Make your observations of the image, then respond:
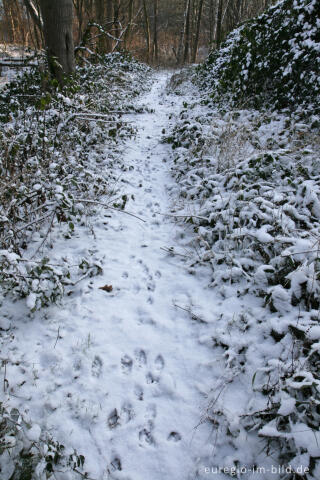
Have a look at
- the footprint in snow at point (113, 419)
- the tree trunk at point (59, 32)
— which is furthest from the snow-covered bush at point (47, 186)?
the footprint in snow at point (113, 419)

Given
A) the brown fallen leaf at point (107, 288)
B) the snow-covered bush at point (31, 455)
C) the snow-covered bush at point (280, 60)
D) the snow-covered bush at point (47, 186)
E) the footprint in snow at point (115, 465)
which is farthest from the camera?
the snow-covered bush at point (280, 60)

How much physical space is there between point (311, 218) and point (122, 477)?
300 cm

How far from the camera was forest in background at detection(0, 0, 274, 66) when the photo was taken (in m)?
13.7

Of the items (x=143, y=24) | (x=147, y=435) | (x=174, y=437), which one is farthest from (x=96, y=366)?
(x=143, y=24)

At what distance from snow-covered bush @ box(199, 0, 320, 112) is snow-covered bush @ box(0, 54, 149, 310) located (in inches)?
136

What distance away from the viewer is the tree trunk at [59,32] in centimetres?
571

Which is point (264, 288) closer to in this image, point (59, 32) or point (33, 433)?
point (33, 433)

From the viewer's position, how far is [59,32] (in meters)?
5.94

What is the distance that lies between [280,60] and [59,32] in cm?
495

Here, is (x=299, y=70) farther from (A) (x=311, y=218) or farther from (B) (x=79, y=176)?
(B) (x=79, y=176)

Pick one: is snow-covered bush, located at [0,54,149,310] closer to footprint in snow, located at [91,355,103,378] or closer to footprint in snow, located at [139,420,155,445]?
footprint in snow, located at [91,355,103,378]

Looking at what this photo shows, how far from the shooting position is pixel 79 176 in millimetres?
4027

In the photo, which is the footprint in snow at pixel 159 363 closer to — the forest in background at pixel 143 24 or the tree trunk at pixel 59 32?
the tree trunk at pixel 59 32

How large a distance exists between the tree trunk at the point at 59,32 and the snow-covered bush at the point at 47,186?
0.77 m
